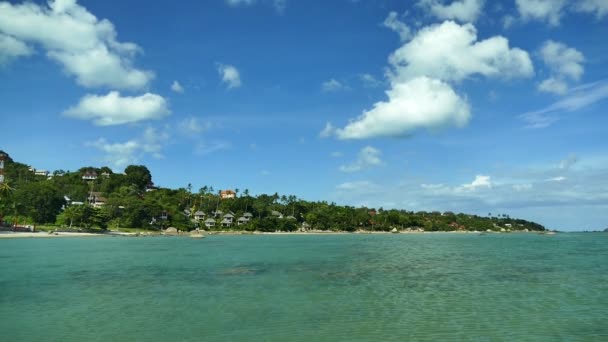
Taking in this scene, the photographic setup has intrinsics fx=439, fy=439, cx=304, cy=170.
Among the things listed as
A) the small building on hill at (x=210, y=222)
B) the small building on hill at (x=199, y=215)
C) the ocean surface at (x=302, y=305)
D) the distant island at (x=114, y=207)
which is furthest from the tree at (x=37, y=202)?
the ocean surface at (x=302, y=305)

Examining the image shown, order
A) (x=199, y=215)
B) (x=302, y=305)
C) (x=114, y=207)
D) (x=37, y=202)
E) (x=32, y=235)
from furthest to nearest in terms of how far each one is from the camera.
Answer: (x=199, y=215) → (x=114, y=207) → (x=37, y=202) → (x=32, y=235) → (x=302, y=305)

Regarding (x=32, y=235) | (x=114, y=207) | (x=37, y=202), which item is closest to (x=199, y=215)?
(x=114, y=207)

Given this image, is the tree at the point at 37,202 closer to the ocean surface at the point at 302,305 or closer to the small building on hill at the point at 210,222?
the small building on hill at the point at 210,222

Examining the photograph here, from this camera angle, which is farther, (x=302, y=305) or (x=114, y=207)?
(x=114, y=207)

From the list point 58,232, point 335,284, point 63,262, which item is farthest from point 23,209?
point 335,284

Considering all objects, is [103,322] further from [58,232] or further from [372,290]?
[58,232]

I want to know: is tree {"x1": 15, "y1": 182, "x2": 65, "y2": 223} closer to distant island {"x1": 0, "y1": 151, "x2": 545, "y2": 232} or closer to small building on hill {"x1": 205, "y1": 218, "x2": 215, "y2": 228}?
A: distant island {"x1": 0, "y1": 151, "x2": 545, "y2": 232}

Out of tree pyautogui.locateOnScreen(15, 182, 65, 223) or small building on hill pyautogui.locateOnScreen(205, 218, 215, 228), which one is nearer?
tree pyautogui.locateOnScreen(15, 182, 65, 223)

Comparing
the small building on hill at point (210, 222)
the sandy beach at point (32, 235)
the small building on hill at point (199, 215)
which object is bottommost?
the sandy beach at point (32, 235)

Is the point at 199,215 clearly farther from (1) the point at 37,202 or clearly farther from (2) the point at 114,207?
(1) the point at 37,202

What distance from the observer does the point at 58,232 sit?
346 ft

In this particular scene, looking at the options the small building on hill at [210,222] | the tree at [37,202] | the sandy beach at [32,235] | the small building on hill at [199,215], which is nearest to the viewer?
the sandy beach at [32,235]

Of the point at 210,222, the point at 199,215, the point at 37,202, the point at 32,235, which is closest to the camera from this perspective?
the point at 32,235

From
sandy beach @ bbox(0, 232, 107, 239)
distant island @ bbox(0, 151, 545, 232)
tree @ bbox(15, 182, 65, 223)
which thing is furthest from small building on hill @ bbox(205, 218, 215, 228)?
sandy beach @ bbox(0, 232, 107, 239)
